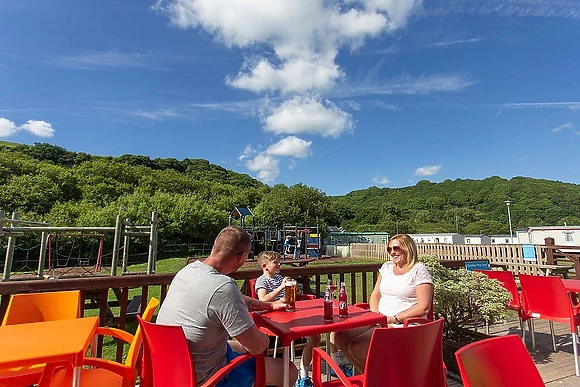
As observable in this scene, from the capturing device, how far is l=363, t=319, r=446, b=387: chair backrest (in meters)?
1.39

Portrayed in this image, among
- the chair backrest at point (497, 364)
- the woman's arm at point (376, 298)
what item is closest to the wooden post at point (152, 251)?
the woman's arm at point (376, 298)

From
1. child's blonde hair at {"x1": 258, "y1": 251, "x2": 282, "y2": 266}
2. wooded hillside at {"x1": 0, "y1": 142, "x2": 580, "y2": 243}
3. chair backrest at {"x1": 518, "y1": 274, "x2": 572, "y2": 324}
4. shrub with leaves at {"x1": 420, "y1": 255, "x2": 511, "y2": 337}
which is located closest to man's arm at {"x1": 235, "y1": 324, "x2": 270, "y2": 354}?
child's blonde hair at {"x1": 258, "y1": 251, "x2": 282, "y2": 266}

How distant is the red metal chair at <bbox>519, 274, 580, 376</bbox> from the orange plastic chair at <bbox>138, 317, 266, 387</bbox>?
318 centimetres

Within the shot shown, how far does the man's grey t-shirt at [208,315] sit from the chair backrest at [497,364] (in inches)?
37.9

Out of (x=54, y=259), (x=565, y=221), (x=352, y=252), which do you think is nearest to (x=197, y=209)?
(x=54, y=259)

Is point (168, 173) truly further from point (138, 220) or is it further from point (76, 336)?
point (76, 336)

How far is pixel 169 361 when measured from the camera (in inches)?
61.4

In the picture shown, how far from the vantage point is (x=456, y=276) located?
356 cm

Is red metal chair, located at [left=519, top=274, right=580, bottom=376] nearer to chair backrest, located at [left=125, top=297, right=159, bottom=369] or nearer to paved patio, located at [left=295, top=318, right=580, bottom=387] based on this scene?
paved patio, located at [left=295, top=318, right=580, bottom=387]

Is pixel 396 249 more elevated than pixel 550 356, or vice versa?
pixel 396 249

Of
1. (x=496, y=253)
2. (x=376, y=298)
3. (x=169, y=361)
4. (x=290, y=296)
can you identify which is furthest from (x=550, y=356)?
(x=496, y=253)

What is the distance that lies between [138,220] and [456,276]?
2706 centimetres

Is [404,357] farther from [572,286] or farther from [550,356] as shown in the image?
[572,286]

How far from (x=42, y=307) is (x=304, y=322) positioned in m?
1.95
